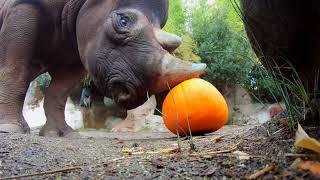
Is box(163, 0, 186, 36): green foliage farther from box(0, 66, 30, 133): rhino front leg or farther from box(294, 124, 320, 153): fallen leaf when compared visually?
box(294, 124, 320, 153): fallen leaf

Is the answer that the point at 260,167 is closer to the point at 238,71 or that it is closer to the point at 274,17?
the point at 274,17

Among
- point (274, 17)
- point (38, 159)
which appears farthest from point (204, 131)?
point (274, 17)

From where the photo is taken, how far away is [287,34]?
1.21m

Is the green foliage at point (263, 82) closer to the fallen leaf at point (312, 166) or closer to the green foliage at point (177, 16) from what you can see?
the fallen leaf at point (312, 166)

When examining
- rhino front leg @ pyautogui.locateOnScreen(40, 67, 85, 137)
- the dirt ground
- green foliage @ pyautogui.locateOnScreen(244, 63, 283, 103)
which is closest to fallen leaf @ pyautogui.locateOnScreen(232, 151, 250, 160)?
the dirt ground

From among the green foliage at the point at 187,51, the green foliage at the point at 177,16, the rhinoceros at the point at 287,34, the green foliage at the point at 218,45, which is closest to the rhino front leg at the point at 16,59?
the rhinoceros at the point at 287,34

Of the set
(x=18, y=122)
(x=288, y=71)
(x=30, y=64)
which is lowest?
(x=18, y=122)

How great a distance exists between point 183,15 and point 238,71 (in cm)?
361

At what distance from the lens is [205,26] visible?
24.5 ft

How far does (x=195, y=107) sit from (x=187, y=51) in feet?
12.2

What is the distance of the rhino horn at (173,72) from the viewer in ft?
8.97

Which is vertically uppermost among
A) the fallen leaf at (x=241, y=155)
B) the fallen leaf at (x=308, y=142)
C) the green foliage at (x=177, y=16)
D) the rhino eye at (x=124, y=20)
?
the fallen leaf at (x=308, y=142)

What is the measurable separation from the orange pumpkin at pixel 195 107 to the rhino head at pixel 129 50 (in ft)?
0.87

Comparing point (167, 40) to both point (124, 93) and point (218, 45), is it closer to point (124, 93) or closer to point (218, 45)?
point (124, 93)
